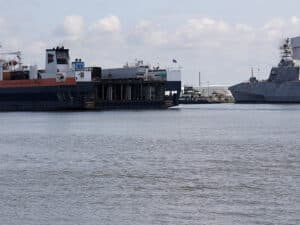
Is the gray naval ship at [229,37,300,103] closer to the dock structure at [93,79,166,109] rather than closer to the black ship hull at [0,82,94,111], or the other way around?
the dock structure at [93,79,166,109]

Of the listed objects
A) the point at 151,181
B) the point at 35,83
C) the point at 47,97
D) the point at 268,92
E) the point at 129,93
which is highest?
the point at 35,83

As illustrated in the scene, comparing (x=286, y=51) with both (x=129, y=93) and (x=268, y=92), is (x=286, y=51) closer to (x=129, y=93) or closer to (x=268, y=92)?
(x=268, y=92)

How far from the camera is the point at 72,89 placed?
361ft

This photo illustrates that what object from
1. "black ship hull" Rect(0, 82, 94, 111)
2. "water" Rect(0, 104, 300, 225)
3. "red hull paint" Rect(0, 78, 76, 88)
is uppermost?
"red hull paint" Rect(0, 78, 76, 88)

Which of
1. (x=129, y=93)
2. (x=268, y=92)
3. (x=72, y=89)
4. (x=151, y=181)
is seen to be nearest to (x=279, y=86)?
(x=268, y=92)

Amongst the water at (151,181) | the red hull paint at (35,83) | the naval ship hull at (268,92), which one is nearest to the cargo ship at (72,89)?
the red hull paint at (35,83)

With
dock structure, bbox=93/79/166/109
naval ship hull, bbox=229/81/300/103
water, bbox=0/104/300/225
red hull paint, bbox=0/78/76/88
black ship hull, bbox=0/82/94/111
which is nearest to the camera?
water, bbox=0/104/300/225

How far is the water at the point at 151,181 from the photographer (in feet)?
83.0

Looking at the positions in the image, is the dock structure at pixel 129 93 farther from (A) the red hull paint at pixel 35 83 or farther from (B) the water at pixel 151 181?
(B) the water at pixel 151 181

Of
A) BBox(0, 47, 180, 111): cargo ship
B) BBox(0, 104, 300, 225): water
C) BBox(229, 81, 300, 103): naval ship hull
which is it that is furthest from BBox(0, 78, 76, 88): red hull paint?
BBox(229, 81, 300, 103): naval ship hull

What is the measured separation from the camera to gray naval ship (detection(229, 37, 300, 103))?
15725 cm

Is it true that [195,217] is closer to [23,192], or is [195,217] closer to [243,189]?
[243,189]

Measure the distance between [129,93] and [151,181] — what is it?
83912 millimetres

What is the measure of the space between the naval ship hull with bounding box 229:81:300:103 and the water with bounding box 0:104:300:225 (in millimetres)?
102804
